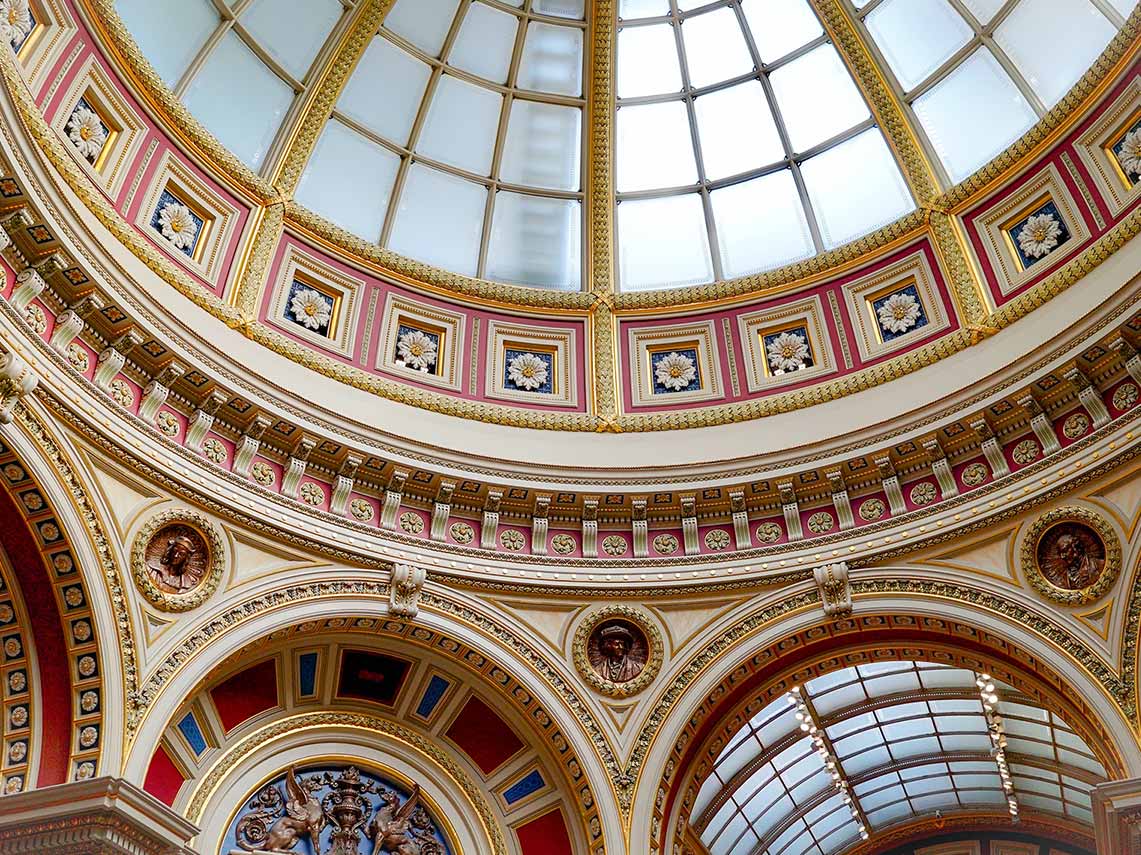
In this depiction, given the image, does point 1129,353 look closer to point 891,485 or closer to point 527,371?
point 891,485

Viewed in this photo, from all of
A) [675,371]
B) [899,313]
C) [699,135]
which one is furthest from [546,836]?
[699,135]

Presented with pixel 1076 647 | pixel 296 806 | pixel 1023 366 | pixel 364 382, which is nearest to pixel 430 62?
pixel 364 382

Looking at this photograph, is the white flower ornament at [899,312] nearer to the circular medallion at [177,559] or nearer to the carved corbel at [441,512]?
the carved corbel at [441,512]

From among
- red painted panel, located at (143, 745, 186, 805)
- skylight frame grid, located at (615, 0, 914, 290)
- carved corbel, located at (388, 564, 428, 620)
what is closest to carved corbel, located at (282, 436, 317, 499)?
carved corbel, located at (388, 564, 428, 620)

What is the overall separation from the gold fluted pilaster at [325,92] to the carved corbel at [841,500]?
7.88 m

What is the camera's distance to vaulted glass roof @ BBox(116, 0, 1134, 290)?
15.1 m

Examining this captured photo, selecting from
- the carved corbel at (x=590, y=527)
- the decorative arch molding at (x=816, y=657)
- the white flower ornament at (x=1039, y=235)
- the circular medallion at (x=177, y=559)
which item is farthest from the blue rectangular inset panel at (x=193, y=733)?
the white flower ornament at (x=1039, y=235)

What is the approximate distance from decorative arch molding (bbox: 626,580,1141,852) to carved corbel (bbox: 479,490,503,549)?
109 inches

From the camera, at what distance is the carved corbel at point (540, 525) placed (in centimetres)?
1388

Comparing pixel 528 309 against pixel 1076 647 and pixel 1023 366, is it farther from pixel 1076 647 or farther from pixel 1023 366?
pixel 1076 647

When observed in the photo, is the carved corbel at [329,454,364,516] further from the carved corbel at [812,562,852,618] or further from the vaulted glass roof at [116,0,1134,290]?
the carved corbel at [812,562,852,618]

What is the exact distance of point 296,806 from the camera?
1254 cm

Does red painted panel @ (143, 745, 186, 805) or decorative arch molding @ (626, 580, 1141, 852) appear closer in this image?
red painted panel @ (143, 745, 186, 805)

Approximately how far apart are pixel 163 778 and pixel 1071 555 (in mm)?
9830
